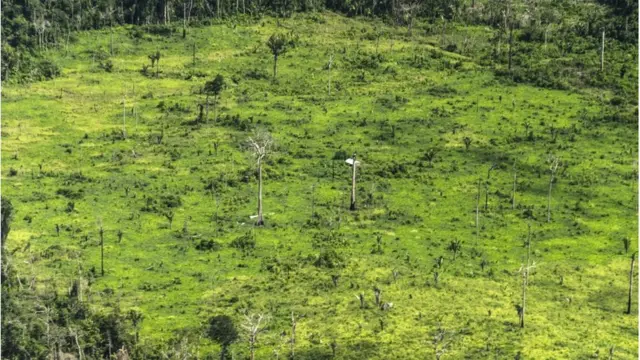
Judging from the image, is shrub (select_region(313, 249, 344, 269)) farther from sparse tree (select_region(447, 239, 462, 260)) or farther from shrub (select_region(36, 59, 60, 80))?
shrub (select_region(36, 59, 60, 80))

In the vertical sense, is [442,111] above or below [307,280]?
above

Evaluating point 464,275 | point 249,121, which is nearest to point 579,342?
point 464,275

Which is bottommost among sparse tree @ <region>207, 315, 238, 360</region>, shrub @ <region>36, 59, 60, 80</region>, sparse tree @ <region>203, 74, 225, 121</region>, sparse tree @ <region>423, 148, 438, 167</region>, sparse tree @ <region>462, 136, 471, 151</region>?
sparse tree @ <region>207, 315, 238, 360</region>

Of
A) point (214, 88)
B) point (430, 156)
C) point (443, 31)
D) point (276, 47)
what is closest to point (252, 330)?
point (430, 156)

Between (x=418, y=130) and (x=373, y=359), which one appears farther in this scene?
(x=418, y=130)

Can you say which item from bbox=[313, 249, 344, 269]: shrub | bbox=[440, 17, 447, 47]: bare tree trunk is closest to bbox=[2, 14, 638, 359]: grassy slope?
bbox=[313, 249, 344, 269]: shrub

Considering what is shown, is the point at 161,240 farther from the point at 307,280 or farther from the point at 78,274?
the point at 307,280
